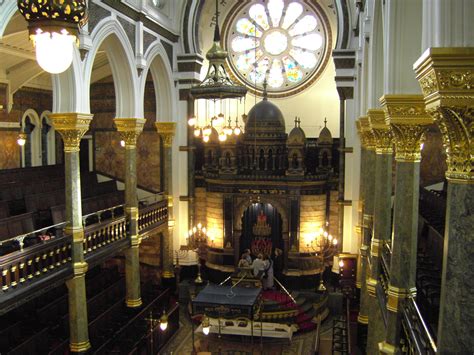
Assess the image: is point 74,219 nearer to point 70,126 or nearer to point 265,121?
point 70,126

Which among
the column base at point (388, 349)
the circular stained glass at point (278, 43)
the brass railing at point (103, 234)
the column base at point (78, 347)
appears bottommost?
the column base at point (78, 347)

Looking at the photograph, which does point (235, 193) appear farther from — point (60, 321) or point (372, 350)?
point (372, 350)

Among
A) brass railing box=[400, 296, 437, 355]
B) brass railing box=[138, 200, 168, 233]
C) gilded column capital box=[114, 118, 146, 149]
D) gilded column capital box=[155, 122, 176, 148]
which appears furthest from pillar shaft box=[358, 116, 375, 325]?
gilded column capital box=[155, 122, 176, 148]

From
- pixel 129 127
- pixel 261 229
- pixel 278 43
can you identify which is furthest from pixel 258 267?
pixel 278 43

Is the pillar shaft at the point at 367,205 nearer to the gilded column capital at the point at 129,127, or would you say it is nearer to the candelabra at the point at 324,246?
the candelabra at the point at 324,246

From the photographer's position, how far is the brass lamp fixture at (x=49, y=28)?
371 centimetres

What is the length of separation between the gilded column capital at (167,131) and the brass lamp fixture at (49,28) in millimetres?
13374

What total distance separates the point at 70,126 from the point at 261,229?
26.2 feet

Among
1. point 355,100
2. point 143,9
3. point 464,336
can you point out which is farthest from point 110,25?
point 464,336

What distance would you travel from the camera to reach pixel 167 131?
17.2m

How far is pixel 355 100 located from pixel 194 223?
6.91m

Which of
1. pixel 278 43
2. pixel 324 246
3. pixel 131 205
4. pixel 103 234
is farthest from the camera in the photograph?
pixel 278 43

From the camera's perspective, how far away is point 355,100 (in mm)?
16016

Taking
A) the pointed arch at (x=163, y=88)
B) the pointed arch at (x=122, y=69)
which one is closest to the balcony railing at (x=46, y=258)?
the pointed arch at (x=122, y=69)
